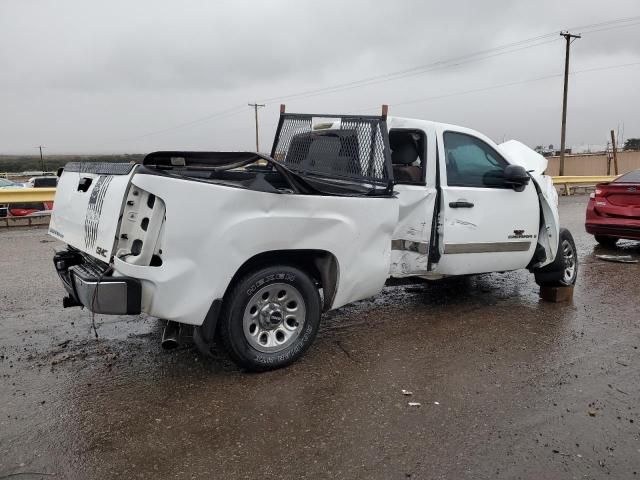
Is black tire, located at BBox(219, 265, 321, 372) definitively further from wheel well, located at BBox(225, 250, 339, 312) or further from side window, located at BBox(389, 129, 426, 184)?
side window, located at BBox(389, 129, 426, 184)

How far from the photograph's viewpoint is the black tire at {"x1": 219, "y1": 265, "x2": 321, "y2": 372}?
145 inches

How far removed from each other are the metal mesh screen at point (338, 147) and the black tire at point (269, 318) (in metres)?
Result: 1.23

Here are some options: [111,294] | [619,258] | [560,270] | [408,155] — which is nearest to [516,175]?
[408,155]

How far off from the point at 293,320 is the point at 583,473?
6.86ft

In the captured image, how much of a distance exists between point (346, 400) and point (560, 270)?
11.8 ft

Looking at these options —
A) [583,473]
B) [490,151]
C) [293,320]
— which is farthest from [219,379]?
[490,151]

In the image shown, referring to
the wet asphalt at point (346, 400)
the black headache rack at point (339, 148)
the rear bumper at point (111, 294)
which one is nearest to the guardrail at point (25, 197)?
the wet asphalt at point (346, 400)

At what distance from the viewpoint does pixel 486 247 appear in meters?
5.34

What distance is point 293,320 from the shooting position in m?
4.03

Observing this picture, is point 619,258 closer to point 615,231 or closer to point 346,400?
point 615,231

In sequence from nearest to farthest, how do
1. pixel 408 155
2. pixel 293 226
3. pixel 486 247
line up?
pixel 293 226 < pixel 408 155 < pixel 486 247

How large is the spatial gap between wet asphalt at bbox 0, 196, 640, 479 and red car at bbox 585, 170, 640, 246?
3.75 meters

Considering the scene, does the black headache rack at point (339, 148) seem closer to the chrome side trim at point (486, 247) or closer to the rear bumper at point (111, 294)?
the chrome side trim at point (486, 247)

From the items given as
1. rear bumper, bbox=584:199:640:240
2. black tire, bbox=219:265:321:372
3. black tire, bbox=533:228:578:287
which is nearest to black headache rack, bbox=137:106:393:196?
black tire, bbox=219:265:321:372
